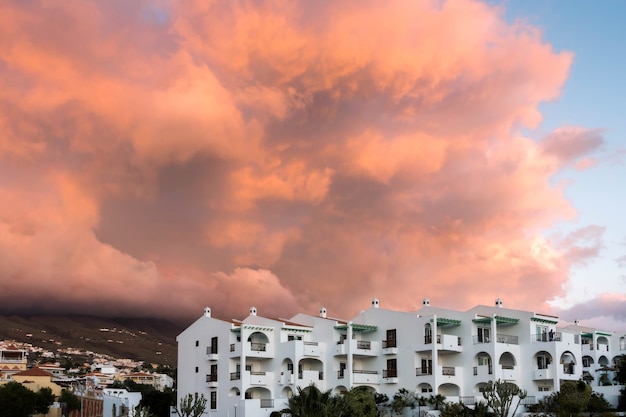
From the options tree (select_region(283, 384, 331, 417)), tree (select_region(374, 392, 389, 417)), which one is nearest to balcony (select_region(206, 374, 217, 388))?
tree (select_region(283, 384, 331, 417))

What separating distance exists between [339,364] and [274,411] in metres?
6.43

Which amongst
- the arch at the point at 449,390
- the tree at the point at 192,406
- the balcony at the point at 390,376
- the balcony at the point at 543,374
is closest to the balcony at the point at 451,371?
the arch at the point at 449,390

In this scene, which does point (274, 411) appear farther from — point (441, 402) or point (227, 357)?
point (441, 402)

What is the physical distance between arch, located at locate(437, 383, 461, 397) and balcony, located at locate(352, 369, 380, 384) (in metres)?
5.10

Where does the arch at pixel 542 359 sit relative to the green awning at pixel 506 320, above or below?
below

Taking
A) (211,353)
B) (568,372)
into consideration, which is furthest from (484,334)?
(211,353)

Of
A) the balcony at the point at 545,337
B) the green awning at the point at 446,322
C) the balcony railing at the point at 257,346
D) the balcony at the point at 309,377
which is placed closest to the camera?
the balcony at the point at 545,337

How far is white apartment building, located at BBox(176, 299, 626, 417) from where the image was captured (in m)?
55.5

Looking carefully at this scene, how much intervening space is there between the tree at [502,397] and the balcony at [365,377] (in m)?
8.96

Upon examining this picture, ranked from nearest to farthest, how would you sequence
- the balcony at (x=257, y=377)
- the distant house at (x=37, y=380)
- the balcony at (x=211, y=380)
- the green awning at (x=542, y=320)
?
the green awning at (x=542, y=320) < the balcony at (x=257, y=377) < the balcony at (x=211, y=380) < the distant house at (x=37, y=380)

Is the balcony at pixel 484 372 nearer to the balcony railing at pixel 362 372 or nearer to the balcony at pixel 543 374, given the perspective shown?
the balcony at pixel 543 374

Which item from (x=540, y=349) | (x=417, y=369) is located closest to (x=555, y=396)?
(x=540, y=349)

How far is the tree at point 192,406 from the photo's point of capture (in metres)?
56.1

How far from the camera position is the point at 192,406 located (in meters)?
60.3
